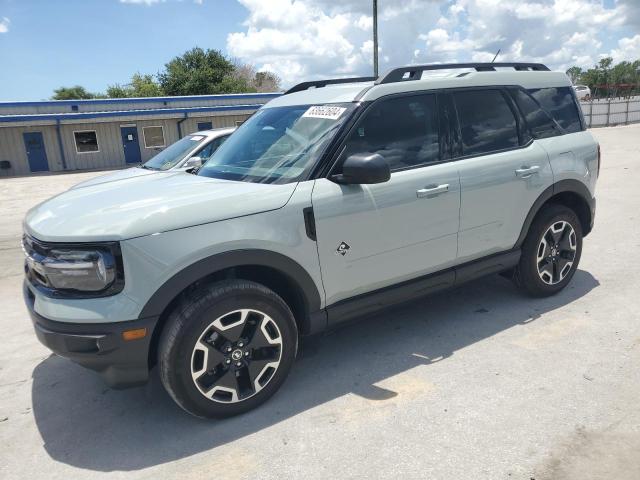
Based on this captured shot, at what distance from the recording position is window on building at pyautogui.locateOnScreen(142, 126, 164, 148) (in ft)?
86.7

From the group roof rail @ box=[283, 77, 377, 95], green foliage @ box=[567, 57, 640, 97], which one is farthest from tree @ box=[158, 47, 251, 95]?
green foliage @ box=[567, 57, 640, 97]

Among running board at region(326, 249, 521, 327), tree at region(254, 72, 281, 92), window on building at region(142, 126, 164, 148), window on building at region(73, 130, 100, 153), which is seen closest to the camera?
running board at region(326, 249, 521, 327)

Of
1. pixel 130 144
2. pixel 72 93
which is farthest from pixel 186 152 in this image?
pixel 72 93

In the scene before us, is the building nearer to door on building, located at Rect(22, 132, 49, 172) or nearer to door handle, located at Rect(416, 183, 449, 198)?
door on building, located at Rect(22, 132, 49, 172)

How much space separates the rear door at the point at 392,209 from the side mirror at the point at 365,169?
0.14m

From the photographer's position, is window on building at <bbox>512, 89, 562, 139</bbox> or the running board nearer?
the running board

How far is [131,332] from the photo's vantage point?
2.58 meters

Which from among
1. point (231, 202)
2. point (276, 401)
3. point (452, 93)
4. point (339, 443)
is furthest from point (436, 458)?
point (452, 93)

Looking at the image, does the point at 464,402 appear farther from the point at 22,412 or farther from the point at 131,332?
the point at 22,412

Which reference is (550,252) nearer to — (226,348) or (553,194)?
(553,194)

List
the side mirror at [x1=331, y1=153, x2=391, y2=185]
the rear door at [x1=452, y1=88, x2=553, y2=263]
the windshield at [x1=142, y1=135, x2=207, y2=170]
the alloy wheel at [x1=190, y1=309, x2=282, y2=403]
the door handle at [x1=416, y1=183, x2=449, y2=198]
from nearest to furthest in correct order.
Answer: the alloy wheel at [x1=190, y1=309, x2=282, y2=403] < the side mirror at [x1=331, y1=153, x2=391, y2=185] < the door handle at [x1=416, y1=183, x2=449, y2=198] < the rear door at [x1=452, y1=88, x2=553, y2=263] < the windshield at [x1=142, y1=135, x2=207, y2=170]

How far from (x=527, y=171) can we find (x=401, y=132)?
1.23 m

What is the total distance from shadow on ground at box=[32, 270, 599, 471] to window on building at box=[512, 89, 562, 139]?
149 cm

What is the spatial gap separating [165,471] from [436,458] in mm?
1391
